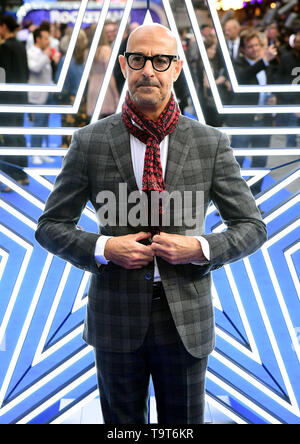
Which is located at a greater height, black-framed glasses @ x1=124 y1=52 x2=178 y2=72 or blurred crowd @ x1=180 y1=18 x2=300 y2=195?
blurred crowd @ x1=180 y1=18 x2=300 y2=195

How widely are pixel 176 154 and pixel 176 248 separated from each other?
1.01 feet

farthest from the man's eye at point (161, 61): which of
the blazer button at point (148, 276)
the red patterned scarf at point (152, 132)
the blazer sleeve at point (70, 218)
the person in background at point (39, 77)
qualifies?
the person in background at point (39, 77)

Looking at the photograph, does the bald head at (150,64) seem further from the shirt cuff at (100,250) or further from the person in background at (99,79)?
the person in background at (99,79)

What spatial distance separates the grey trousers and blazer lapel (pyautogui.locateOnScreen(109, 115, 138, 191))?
1.29 ft

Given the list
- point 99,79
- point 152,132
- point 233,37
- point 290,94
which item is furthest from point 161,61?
point 233,37

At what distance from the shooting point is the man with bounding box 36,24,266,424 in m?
1.70

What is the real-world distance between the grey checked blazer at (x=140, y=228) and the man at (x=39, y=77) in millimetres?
721

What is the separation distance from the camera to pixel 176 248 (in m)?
1.68

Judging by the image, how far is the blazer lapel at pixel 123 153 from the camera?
1751mm

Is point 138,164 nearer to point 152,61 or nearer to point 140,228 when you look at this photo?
point 140,228

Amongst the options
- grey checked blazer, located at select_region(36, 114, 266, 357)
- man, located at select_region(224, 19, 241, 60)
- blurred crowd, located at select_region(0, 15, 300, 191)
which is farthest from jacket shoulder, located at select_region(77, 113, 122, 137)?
man, located at select_region(224, 19, 241, 60)

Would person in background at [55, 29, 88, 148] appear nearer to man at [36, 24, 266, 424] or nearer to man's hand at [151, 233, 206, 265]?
man at [36, 24, 266, 424]
